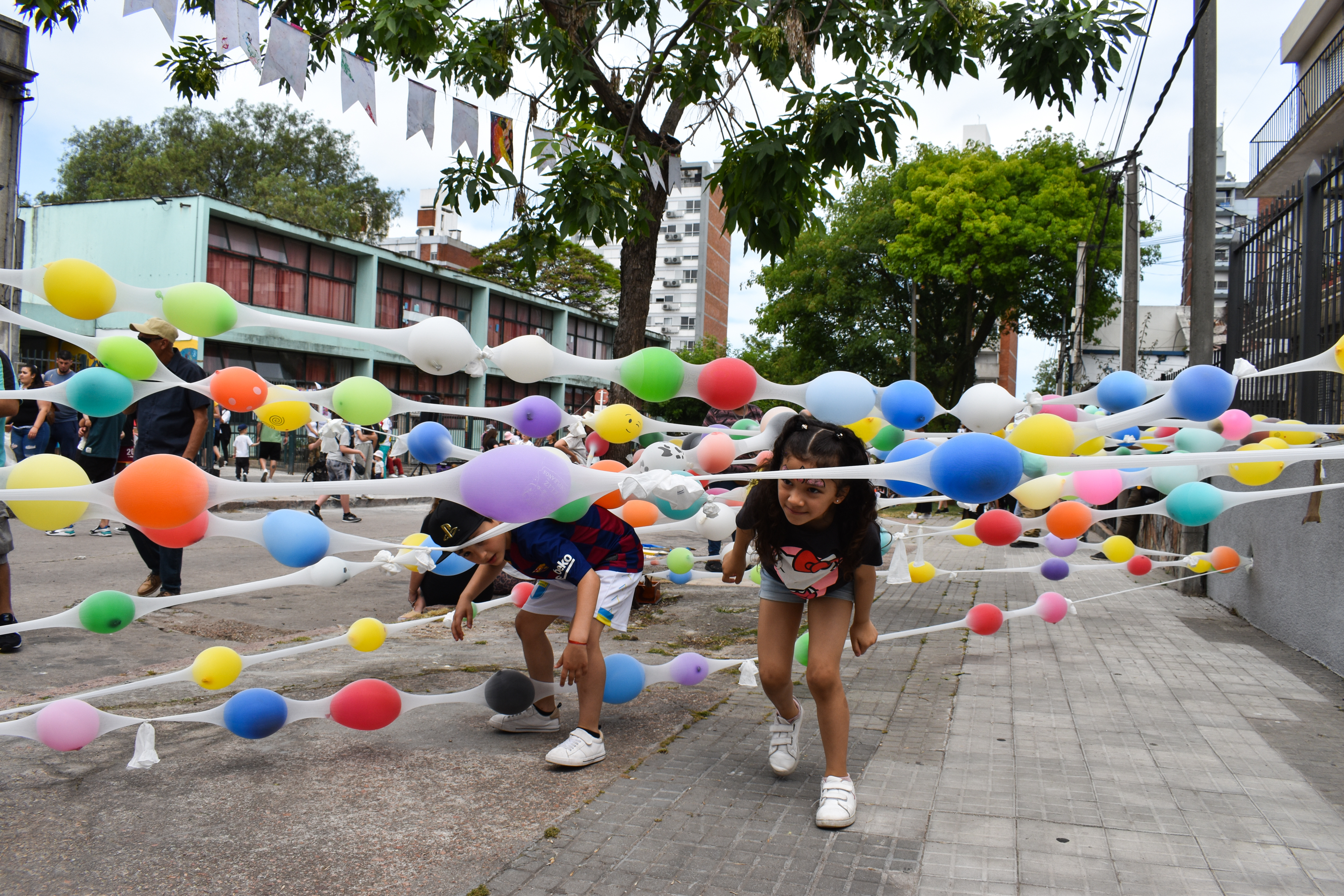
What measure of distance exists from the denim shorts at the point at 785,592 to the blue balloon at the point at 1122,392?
1.39m

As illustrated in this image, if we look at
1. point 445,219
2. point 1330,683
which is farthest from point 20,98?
point 445,219

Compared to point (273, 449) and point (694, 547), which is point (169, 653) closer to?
point (694, 547)

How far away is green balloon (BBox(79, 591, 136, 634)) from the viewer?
9.16 ft

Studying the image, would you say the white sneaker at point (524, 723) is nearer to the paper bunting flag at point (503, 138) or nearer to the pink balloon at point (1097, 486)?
the pink balloon at point (1097, 486)

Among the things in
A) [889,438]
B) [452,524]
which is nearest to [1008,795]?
[889,438]

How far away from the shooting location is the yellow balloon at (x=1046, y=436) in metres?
3.00

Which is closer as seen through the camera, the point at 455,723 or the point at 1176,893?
the point at 1176,893

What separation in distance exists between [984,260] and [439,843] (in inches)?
1099

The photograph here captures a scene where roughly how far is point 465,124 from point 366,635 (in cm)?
397

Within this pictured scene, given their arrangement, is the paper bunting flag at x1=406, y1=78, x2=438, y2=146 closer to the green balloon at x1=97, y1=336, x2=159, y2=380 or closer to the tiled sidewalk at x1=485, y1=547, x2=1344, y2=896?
the green balloon at x1=97, y1=336, x2=159, y2=380

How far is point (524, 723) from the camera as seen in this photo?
367 cm

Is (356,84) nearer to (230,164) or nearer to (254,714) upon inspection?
(254,714)

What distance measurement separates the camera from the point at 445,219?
56.2m

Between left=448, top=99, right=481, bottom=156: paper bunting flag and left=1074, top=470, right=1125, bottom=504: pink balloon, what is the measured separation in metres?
4.20
